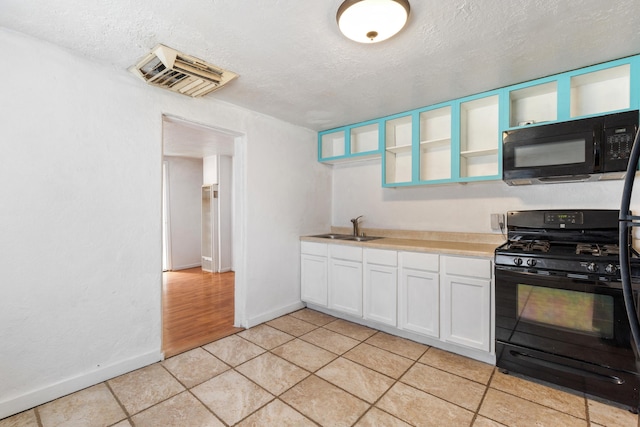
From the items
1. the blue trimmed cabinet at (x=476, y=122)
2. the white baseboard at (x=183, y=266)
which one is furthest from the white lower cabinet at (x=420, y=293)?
the white baseboard at (x=183, y=266)

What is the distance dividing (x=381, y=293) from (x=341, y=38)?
218 cm

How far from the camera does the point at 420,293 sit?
2.66m

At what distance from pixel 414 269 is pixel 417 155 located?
3.75 ft

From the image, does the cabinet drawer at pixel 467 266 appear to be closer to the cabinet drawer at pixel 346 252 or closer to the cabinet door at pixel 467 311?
the cabinet door at pixel 467 311

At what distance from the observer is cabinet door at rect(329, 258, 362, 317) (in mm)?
3109

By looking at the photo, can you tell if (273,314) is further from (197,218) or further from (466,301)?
(197,218)

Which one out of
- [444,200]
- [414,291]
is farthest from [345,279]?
[444,200]

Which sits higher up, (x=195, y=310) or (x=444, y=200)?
(x=444, y=200)

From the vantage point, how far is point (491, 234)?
285 centimetres

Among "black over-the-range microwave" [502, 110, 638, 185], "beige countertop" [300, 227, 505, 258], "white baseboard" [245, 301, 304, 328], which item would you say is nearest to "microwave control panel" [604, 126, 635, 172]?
"black over-the-range microwave" [502, 110, 638, 185]

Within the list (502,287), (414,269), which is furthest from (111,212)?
(502,287)

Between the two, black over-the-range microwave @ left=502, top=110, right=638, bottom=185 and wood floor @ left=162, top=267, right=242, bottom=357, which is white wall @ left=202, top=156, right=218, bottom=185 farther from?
black over-the-range microwave @ left=502, top=110, right=638, bottom=185

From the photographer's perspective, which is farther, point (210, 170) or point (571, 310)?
point (210, 170)

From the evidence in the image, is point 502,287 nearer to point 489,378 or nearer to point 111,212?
point 489,378
